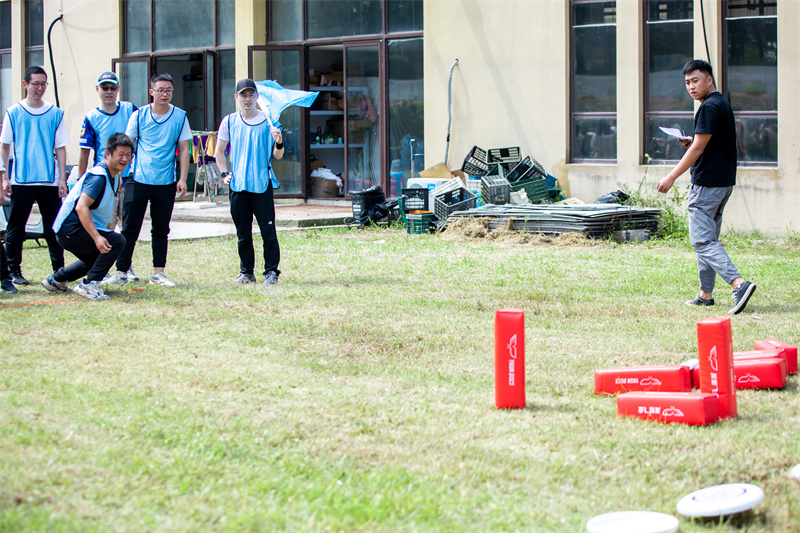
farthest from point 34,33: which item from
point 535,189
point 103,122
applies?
point 103,122

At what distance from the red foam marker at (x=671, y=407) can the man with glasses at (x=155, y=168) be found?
17.0 ft

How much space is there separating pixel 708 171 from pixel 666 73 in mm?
6294

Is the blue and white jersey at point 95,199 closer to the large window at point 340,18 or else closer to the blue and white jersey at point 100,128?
the blue and white jersey at point 100,128

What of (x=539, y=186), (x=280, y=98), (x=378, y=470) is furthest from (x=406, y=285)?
(x=280, y=98)

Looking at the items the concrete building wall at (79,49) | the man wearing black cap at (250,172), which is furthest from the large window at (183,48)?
the man wearing black cap at (250,172)

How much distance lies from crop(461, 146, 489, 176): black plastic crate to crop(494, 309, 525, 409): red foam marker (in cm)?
1003

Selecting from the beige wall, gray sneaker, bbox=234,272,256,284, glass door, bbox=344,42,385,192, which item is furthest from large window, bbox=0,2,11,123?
gray sneaker, bbox=234,272,256,284

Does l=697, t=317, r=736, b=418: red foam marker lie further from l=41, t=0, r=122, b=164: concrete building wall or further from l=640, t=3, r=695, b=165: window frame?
l=41, t=0, r=122, b=164: concrete building wall

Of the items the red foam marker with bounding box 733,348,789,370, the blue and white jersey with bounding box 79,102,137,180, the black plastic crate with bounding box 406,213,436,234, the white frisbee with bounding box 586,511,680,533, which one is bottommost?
the white frisbee with bounding box 586,511,680,533

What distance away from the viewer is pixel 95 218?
7613 mm

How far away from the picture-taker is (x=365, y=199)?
14.0 meters

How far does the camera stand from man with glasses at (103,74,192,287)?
830 centimetres

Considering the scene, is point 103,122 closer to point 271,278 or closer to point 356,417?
point 271,278

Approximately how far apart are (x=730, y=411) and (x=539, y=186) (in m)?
9.40
